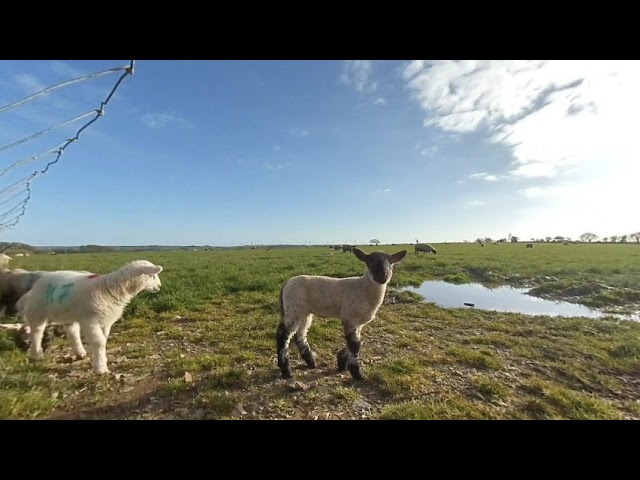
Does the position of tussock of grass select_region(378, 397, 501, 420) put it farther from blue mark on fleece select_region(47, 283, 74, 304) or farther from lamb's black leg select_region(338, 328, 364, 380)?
Result: blue mark on fleece select_region(47, 283, 74, 304)

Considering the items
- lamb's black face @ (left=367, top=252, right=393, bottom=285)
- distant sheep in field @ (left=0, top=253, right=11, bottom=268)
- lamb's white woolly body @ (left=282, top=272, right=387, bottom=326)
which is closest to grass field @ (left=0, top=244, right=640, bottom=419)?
distant sheep in field @ (left=0, top=253, right=11, bottom=268)

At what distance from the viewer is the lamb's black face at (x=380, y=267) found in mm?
4518

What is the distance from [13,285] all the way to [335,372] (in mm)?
6628

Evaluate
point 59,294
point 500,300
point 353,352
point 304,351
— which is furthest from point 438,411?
point 500,300

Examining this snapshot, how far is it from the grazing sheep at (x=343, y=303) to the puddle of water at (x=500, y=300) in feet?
24.8

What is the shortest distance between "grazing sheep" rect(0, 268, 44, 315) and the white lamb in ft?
2.54

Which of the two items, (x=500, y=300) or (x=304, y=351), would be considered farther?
(x=500, y=300)

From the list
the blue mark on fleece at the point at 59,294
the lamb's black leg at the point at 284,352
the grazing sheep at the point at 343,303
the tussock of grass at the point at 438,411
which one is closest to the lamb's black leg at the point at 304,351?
the grazing sheep at the point at 343,303

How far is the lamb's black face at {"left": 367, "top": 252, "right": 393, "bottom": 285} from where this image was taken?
4.52 metres

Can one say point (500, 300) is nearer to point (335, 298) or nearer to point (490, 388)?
point (490, 388)

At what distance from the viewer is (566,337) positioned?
712 centimetres

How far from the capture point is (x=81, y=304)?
14.1 feet
